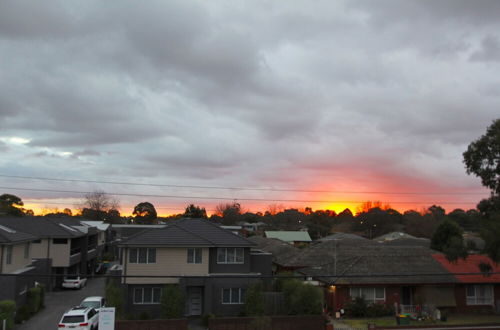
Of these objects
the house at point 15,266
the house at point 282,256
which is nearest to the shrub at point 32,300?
the house at point 15,266

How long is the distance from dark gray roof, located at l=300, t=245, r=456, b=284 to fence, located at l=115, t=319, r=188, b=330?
1302cm

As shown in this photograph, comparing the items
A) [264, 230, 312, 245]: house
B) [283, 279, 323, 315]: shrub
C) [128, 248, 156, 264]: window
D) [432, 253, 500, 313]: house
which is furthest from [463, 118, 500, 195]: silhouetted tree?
[264, 230, 312, 245]: house

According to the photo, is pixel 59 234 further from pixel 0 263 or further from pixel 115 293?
pixel 115 293

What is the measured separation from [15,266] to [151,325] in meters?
14.9

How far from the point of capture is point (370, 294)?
35.0 metres

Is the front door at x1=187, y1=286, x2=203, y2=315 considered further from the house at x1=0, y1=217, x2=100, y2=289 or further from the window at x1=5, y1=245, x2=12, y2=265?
the house at x1=0, y1=217, x2=100, y2=289

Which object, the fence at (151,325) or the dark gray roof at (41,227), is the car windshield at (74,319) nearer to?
the fence at (151,325)

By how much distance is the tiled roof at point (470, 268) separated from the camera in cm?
3603

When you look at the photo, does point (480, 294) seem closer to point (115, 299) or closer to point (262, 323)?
point (262, 323)

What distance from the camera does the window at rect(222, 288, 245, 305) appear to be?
3350 centimetres

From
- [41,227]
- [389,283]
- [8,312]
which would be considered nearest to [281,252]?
[389,283]

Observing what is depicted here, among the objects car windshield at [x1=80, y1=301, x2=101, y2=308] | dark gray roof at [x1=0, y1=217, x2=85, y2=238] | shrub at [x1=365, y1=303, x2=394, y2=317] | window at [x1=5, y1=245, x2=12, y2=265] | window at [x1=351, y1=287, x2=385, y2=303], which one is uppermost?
dark gray roof at [x1=0, y1=217, x2=85, y2=238]

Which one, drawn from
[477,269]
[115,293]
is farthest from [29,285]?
[477,269]

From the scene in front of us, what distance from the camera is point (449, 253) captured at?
33.8 m
